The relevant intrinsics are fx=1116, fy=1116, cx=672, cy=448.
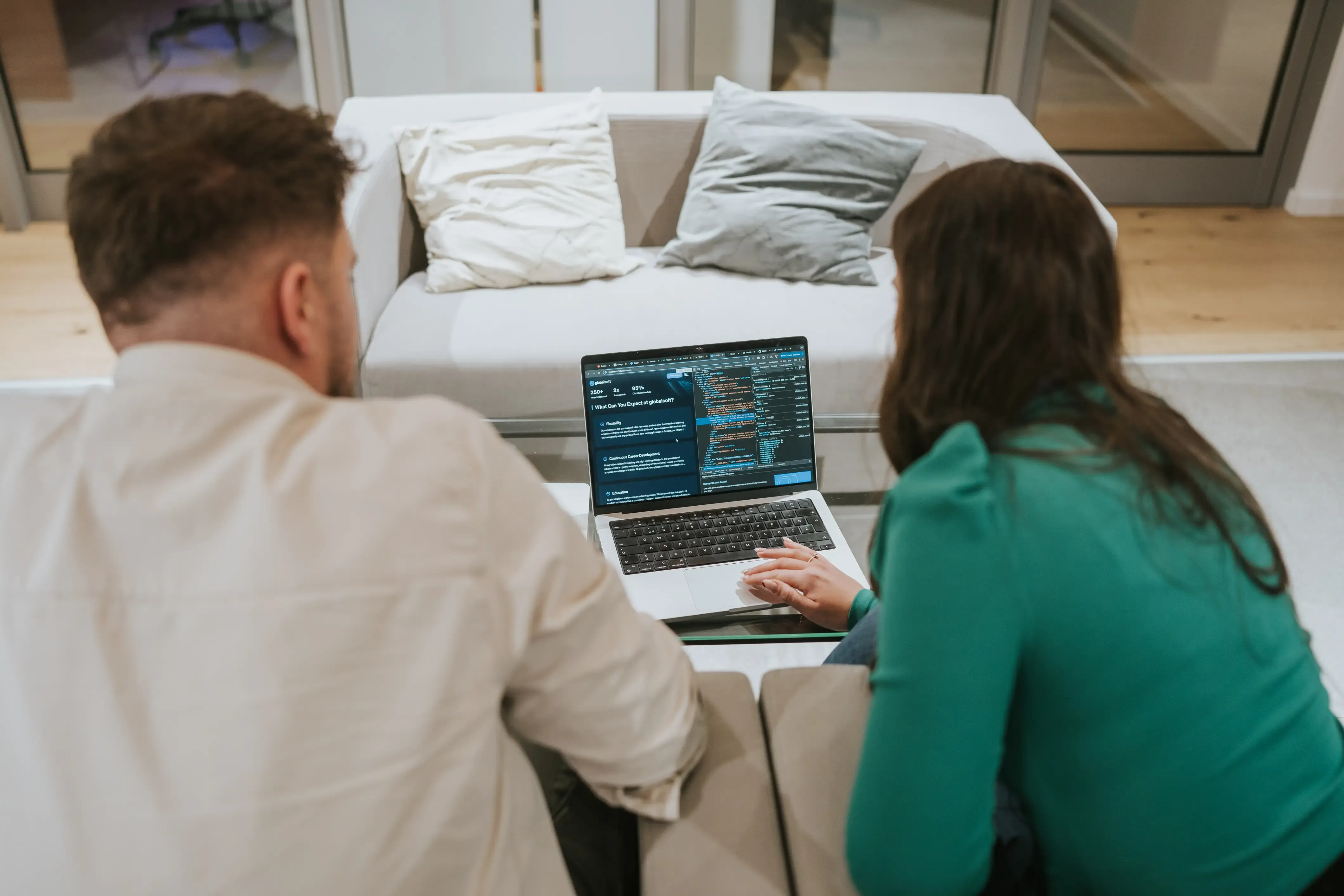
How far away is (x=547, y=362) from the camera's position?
233 centimetres

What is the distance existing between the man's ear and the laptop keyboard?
704 mm

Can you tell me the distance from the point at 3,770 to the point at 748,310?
1868 millimetres

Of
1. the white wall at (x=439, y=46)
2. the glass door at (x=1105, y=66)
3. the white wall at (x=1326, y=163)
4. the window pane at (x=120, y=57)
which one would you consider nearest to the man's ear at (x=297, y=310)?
the white wall at (x=439, y=46)

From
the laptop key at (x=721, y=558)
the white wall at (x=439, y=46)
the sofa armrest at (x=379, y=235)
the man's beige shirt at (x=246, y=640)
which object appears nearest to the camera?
the man's beige shirt at (x=246, y=640)

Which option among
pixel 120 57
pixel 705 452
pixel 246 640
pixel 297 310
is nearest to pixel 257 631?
pixel 246 640

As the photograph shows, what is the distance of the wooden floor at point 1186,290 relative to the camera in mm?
3131

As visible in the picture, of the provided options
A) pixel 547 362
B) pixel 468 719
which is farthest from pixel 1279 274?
pixel 468 719

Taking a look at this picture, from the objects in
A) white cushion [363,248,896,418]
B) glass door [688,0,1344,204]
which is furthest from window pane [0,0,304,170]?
white cushion [363,248,896,418]

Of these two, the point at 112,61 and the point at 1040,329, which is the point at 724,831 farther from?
the point at 112,61

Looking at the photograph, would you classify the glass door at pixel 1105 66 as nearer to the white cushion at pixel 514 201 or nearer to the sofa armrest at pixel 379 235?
the white cushion at pixel 514 201

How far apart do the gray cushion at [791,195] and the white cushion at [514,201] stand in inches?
8.2

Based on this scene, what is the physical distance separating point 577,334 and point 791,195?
2.02ft

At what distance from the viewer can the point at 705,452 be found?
1703mm

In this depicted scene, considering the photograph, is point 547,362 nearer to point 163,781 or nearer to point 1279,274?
point 163,781
